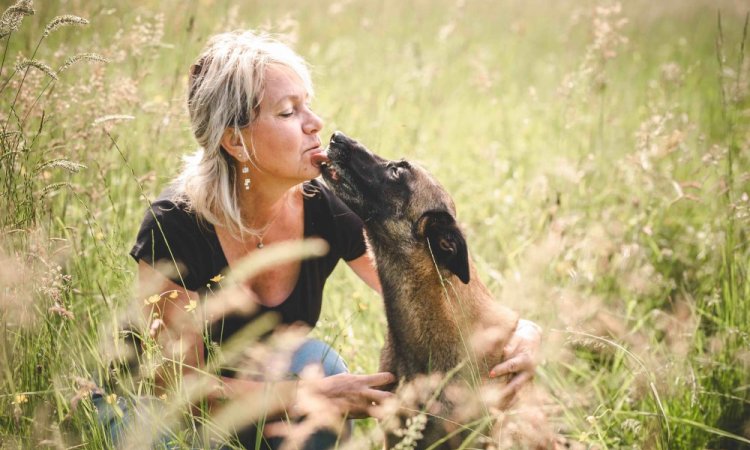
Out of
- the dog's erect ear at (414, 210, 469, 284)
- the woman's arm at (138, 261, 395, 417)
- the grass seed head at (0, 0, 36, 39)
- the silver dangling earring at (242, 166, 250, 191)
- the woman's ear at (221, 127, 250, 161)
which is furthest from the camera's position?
the woman's ear at (221, 127, 250, 161)

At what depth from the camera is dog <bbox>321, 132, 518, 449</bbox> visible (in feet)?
8.60

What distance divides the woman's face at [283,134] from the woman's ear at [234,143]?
1.4 inches

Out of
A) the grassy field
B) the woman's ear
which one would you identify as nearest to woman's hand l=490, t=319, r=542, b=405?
the grassy field

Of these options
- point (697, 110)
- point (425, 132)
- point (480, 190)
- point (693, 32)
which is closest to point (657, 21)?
point (693, 32)

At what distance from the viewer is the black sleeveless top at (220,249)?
2676 millimetres

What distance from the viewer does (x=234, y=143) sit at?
2.89 meters

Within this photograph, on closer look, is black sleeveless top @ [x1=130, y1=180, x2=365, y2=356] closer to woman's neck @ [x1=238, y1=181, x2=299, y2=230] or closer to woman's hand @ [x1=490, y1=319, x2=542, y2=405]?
woman's neck @ [x1=238, y1=181, x2=299, y2=230]

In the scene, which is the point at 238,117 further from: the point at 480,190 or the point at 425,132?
the point at 425,132

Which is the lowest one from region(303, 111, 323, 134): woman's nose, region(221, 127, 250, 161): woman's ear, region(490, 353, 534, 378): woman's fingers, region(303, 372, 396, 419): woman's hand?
region(303, 372, 396, 419): woman's hand

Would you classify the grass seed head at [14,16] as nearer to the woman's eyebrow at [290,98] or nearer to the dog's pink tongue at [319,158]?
the woman's eyebrow at [290,98]

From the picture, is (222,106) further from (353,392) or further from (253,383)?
(353,392)

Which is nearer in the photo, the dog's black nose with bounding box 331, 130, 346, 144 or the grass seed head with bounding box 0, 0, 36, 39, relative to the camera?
the grass seed head with bounding box 0, 0, 36, 39

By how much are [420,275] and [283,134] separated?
2.85 feet

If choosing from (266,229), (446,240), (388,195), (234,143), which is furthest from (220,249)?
(446,240)
